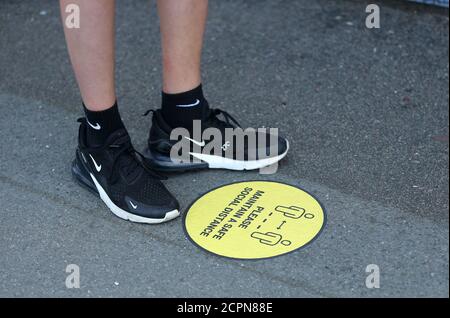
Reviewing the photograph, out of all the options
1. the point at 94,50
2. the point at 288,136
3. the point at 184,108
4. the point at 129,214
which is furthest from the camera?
the point at 288,136


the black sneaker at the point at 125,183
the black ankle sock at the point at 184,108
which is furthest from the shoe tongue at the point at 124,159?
the black ankle sock at the point at 184,108

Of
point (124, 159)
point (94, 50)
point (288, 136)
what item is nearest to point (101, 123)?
point (124, 159)

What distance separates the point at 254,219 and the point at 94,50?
0.81 metres

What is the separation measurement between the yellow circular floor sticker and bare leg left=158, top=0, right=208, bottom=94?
44 centimetres

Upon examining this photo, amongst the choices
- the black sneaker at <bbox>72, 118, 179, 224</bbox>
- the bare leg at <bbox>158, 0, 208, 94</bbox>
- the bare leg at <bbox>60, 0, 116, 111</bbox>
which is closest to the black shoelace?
the black sneaker at <bbox>72, 118, 179, 224</bbox>

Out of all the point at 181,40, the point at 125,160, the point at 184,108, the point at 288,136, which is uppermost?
the point at 181,40

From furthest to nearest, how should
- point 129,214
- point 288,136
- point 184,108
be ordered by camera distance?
1. point 288,136
2. point 184,108
3. point 129,214

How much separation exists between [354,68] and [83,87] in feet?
5.20

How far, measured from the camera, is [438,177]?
3170 mm

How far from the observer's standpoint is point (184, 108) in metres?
3.13

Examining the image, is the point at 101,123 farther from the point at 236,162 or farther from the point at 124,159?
the point at 236,162

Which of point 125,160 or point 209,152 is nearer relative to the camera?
point 125,160

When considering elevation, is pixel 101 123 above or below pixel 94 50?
below

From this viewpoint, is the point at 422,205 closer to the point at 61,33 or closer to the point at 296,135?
the point at 296,135
